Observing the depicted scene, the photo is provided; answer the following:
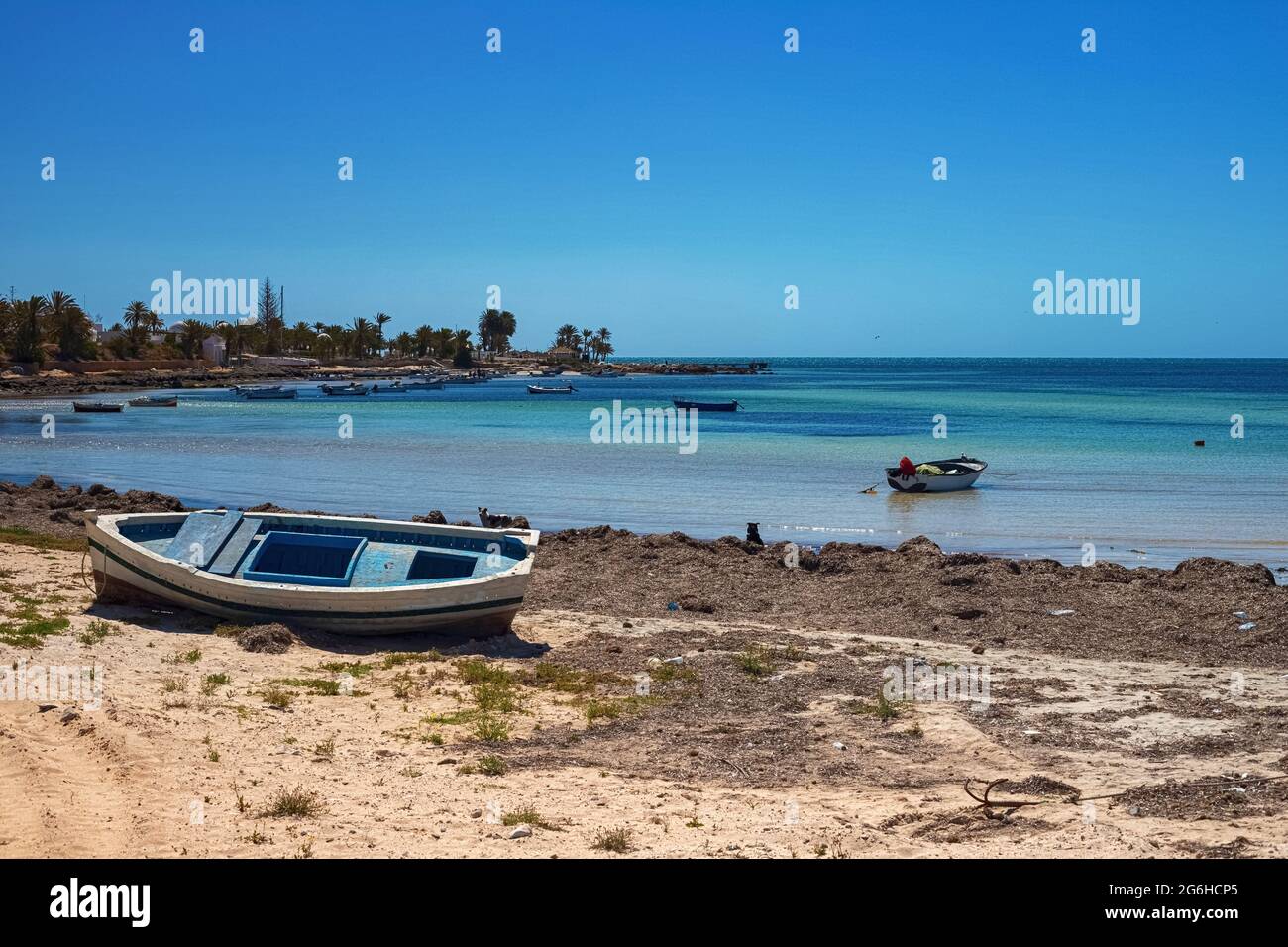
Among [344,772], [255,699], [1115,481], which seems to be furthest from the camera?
[1115,481]

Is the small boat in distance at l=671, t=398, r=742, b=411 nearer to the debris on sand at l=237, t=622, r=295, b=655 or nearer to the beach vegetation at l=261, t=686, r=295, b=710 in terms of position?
the debris on sand at l=237, t=622, r=295, b=655

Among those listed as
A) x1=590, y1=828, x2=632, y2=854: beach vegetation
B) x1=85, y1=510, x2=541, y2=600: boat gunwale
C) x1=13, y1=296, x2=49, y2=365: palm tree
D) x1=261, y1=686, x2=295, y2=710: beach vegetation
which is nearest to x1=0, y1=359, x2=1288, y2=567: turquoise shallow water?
x1=85, y1=510, x2=541, y2=600: boat gunwale

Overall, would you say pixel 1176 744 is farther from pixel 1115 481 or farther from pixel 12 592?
pixel 1115 481

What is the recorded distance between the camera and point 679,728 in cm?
1127


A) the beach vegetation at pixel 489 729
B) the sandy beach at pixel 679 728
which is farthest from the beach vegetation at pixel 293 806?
the beach vegetation at pixel 489 729

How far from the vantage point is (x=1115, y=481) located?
39.6m

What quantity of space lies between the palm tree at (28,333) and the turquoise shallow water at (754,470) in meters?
35.5

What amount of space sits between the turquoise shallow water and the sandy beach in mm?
9088

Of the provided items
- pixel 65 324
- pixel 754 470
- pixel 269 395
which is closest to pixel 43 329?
pixel 65 324

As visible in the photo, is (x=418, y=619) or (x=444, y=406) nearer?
(x=418, y=619)

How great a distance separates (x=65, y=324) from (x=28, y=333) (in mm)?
7331

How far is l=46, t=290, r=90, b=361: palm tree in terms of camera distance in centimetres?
12588
